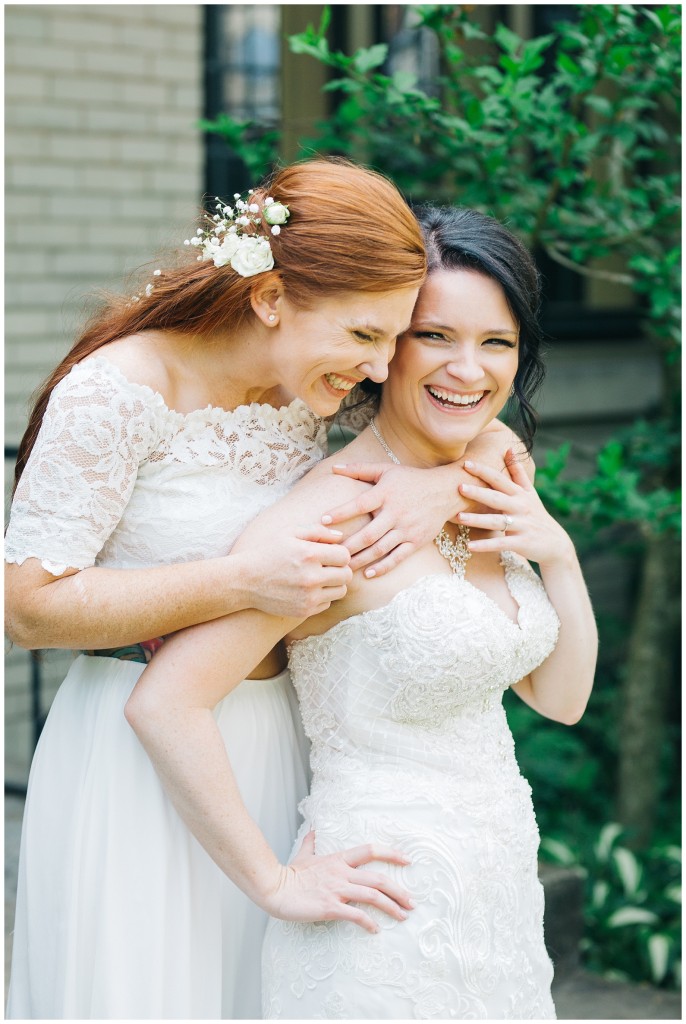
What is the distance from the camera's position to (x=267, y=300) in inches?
85.4

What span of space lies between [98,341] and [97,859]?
1.00 meters

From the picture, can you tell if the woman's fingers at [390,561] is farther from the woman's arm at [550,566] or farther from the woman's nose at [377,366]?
the woman's nose at [377,366]

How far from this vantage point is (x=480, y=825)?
2221mm

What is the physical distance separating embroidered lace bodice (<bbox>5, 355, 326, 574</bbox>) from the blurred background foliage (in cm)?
90

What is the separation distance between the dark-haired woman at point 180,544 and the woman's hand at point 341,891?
0.01m

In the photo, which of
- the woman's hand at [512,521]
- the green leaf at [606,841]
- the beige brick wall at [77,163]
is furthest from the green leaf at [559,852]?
the woman's hand at [512,521]

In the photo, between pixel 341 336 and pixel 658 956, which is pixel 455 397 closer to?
pixel 341 336

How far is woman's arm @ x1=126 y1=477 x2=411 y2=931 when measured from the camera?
6.82 ft

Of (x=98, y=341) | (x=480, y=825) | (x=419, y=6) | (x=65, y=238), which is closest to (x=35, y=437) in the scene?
(x=98, y=341)

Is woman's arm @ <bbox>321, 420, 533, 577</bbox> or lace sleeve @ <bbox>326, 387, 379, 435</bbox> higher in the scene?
lace sleeve @ <bbox>326, 387, 379, 435</bbox>

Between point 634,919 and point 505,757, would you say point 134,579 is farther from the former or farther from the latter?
point 634,919

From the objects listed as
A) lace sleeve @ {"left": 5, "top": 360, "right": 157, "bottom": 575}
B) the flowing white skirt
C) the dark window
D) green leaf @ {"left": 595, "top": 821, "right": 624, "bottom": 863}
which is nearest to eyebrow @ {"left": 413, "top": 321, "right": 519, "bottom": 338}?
lace sleeve @ {"left": 5, "top": 360, "right": 157, "bottom": 575}

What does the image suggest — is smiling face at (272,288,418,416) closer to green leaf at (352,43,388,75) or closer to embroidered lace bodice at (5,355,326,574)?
embroidered lace bodice at (5,355,326,574)

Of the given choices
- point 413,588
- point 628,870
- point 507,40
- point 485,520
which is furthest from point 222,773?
point 628,870
